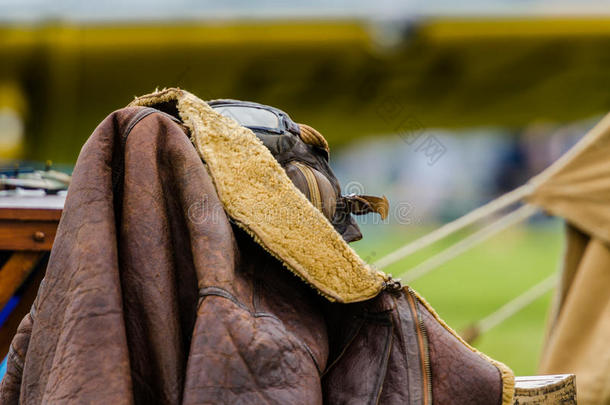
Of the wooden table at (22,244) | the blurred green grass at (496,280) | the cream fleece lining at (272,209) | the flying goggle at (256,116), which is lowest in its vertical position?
the blurred green grass at (496,280)

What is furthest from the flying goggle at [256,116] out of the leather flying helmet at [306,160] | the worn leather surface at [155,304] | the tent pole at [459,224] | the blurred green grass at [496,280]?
the tent pole at [459,224]

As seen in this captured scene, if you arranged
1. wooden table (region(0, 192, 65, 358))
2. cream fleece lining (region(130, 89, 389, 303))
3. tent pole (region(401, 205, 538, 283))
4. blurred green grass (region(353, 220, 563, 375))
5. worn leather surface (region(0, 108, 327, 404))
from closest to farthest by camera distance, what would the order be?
1. worn leather surface (region(0, 108, 327, 404))
2. cream fleece lining (region(130, 89, 389, 303))
3. wooden table (region(0, 192, 65, 358))
4. tent pole (region(401, 205, 538, 283))
5. blurred green grass (region(353, 220, 563, 375))

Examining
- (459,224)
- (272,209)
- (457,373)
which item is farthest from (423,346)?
(459,224)

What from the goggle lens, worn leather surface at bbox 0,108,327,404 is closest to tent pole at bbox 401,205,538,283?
A: the goggle lens

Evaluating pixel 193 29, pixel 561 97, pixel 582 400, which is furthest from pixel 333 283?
pixel 561 97

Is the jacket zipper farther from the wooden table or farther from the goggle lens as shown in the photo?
the wooden table

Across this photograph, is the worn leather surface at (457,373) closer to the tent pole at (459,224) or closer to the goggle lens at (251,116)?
the goggle lens at (251,116)
